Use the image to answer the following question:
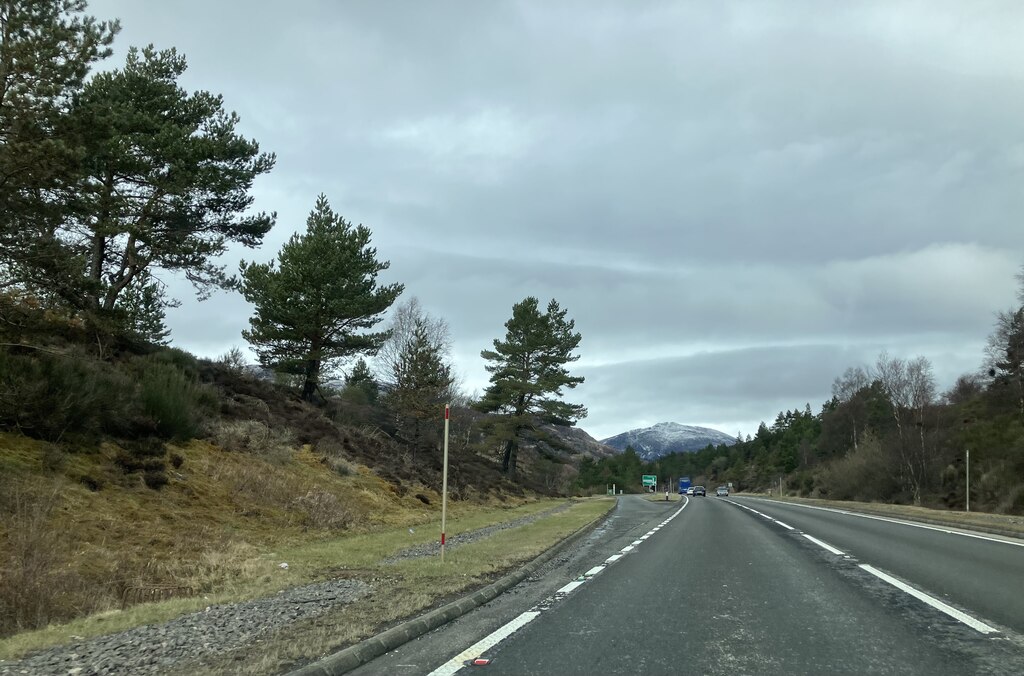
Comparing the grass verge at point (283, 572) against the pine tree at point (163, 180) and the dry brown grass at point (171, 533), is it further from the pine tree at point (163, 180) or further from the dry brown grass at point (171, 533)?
the pine tree at point (163, 180)

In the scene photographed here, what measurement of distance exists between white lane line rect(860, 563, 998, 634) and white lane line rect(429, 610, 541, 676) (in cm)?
462

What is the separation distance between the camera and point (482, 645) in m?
6.69

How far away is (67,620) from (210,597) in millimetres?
1725

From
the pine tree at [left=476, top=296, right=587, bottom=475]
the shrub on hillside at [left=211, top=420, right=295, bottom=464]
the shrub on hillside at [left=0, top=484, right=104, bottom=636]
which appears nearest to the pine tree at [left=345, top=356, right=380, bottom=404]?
the pine tree at [left=476, top=296, right=587, bottom=475]

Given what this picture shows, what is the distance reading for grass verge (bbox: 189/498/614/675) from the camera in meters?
5.92

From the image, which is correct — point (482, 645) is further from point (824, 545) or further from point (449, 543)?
point (824, 545)

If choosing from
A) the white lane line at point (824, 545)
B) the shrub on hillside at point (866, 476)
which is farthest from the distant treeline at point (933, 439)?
the white lane line at point (824, 545)

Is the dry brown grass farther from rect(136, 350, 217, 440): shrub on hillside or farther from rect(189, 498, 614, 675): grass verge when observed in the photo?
rect(189, 498, 614, 675): grass verge

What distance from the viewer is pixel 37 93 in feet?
43.8

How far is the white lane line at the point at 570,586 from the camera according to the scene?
32.6ft

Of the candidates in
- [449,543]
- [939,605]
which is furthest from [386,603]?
[449,543]

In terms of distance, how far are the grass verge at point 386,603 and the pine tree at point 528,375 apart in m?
38.3

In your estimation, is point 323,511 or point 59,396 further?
point 323,511

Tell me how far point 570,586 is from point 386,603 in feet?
10.1
